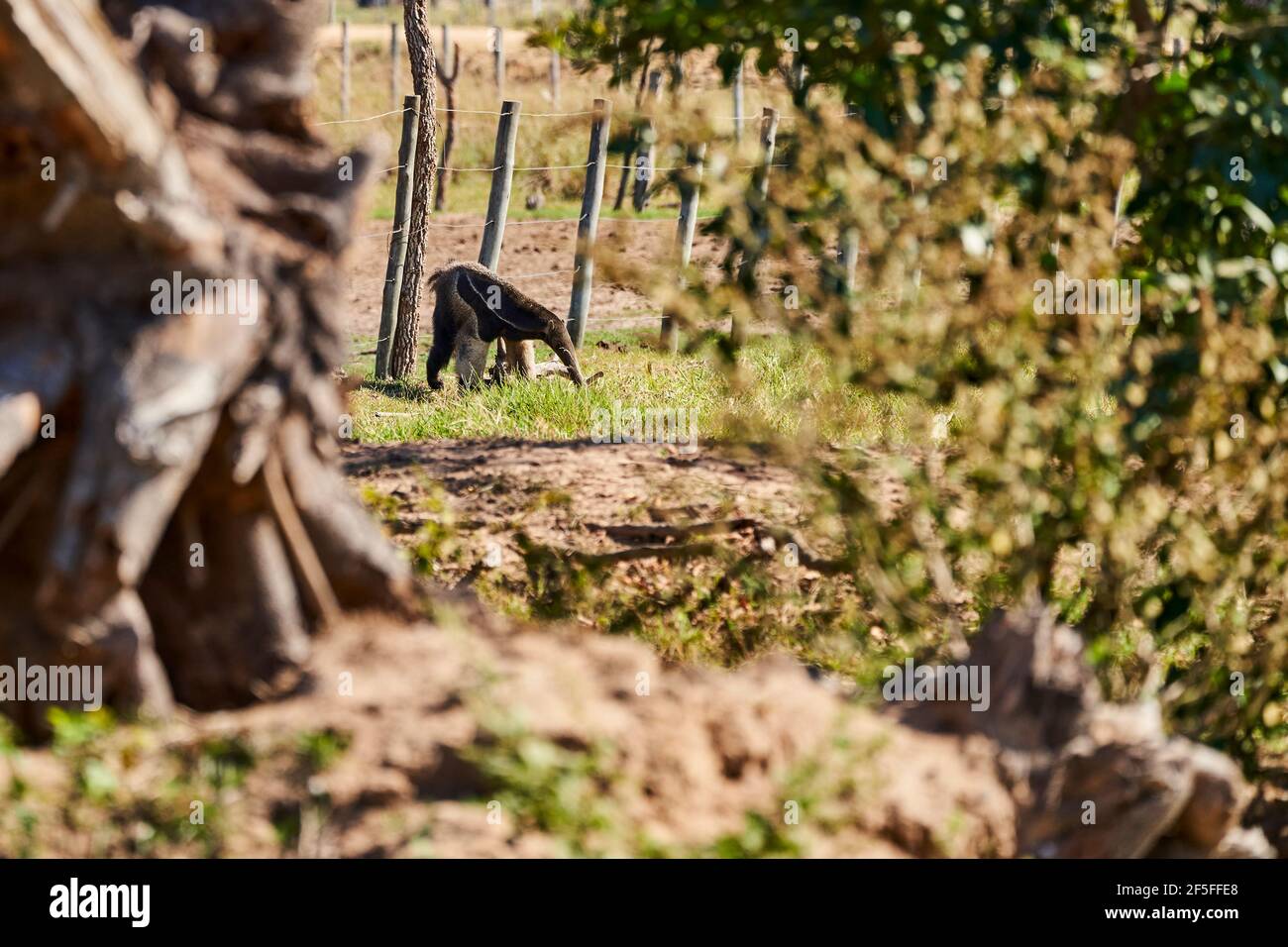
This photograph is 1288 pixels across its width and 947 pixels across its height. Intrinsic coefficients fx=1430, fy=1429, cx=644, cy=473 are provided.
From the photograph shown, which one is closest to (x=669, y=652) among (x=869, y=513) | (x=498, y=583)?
(x=498, y=583)

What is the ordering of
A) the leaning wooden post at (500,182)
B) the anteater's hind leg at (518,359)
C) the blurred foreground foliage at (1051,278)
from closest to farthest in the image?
the blurred foreground foliage at (1051,278)
the anteater's hind leg at (518,359)
the leaning wooden post at (500,182)

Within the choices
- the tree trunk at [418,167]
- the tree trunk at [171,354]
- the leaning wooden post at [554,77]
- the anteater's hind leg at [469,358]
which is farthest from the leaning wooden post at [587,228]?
the leaning wooden post at [554,77]

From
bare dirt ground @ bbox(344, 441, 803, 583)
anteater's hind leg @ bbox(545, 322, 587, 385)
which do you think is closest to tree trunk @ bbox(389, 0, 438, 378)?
anteater's hind leg @ bbox(545, 322, 587, 385)

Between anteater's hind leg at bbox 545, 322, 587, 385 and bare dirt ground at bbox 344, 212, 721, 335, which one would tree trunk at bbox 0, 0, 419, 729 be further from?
bare dirt ground at bbox 344, 212, 721, 335

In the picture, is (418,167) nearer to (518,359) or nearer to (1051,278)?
(518,359)

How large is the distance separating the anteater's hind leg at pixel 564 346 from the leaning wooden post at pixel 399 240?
1535 mm

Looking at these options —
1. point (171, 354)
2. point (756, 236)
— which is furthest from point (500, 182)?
point (171, 354)

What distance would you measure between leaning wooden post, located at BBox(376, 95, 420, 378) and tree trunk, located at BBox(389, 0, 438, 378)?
0.06 metres

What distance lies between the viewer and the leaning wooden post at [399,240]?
43.5ft

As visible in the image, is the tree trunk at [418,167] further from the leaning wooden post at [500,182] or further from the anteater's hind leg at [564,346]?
the anteater's hind leg at [564,346]

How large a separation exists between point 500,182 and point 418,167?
92cm

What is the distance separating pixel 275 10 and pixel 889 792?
272cm

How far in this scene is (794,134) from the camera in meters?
4.40
